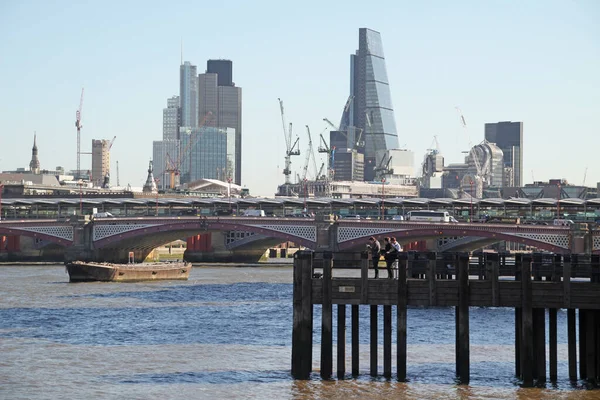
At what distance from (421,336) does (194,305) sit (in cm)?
2518

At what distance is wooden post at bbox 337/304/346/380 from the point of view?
46.8 metres

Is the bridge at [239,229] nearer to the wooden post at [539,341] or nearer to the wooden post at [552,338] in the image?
the wooden post at [552,338]

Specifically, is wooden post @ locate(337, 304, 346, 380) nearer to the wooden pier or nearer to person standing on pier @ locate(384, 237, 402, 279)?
the wooden pier

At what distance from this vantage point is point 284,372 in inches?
2048

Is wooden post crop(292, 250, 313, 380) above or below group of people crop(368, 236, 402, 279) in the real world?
below

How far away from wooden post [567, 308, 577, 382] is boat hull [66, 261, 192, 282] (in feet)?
231

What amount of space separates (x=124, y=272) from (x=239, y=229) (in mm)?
29268

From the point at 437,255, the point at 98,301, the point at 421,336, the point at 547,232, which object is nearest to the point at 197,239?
the point at 547,232

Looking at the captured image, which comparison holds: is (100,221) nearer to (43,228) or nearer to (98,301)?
(43,228)

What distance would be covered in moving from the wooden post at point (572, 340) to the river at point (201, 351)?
0.55 meters

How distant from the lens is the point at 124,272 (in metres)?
116

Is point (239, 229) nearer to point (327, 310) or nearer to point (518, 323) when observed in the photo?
point (518, 323)

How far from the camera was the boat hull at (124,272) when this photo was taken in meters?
113

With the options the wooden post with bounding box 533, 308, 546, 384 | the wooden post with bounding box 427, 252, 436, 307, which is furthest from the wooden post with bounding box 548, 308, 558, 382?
the wooden post with bounding box 427, 252, 436, 307
